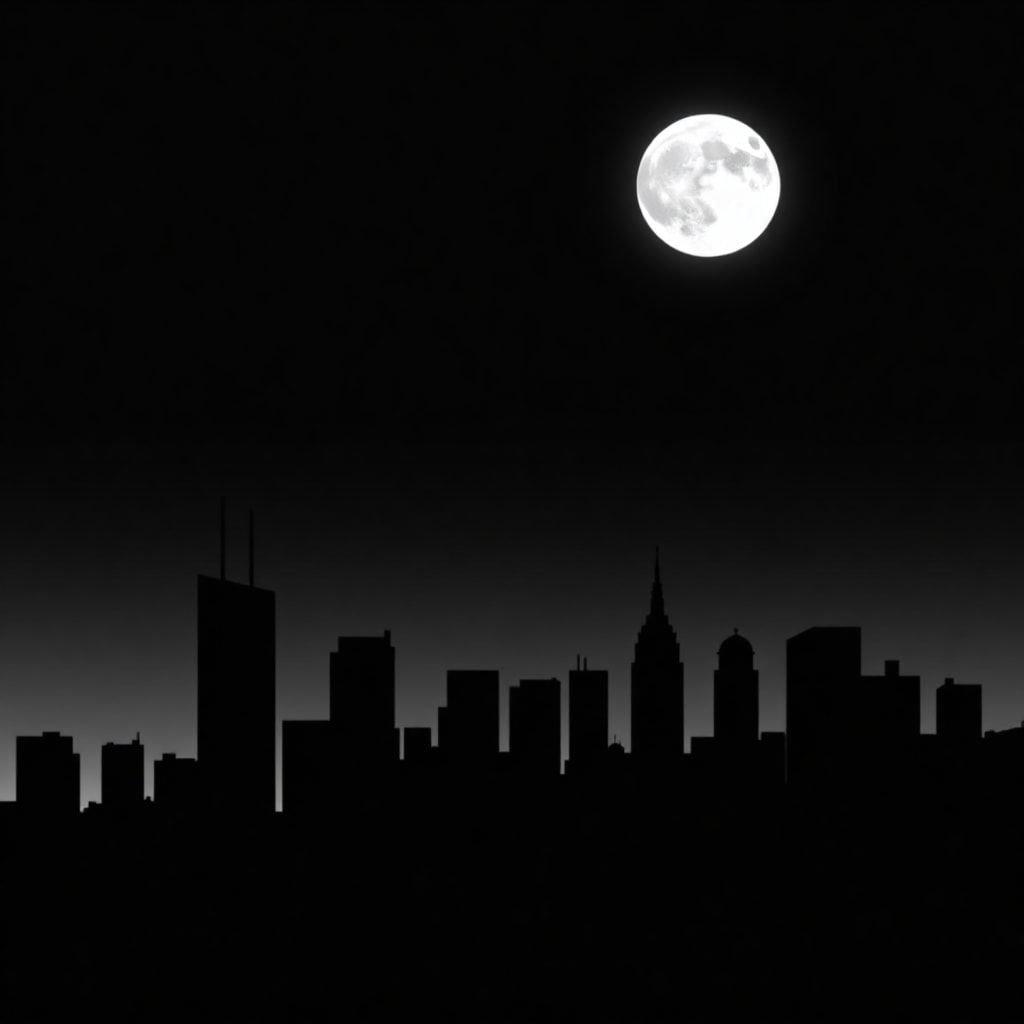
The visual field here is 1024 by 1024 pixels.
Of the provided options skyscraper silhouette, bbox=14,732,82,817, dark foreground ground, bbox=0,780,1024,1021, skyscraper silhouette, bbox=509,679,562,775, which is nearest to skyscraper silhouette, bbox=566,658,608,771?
skyscraper silhouette, bbox=509,679,562,775

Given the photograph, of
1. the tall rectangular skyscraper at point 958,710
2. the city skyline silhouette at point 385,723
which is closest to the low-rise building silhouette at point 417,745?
the city skyline silhouette at point 385,723

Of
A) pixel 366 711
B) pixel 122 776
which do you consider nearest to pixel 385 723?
pixel 366 711

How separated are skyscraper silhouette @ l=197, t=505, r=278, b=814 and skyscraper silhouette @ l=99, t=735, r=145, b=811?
774cm

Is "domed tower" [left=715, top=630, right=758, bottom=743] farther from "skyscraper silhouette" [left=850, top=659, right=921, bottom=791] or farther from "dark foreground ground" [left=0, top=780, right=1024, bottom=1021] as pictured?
"dark foreground ground" [left=0, top=780, right=1024, bottom=1021]

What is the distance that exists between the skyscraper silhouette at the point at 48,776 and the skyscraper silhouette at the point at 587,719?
138 feet

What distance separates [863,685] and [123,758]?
7192cm

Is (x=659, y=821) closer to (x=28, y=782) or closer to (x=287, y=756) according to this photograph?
(x=287, y=756)

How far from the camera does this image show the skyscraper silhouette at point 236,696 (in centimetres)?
10806

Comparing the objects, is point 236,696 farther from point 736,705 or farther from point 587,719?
point 736,705

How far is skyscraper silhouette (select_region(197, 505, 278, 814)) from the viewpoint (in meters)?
108

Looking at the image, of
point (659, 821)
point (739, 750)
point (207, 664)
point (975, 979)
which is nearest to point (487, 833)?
point (659, 821)

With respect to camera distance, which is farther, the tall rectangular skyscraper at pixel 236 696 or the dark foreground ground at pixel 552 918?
the tall rectangular skyscraper at pixel 236 696

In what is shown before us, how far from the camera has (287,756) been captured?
4021 inches

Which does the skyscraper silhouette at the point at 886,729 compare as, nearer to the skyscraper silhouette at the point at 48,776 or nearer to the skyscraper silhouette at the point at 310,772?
the skyscraper silhouette at the point at 310,772
